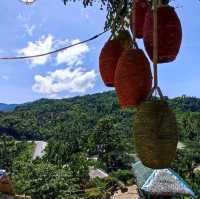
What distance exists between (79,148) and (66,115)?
1402 inches

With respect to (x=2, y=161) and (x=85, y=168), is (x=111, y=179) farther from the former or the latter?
(x=2, y=161)

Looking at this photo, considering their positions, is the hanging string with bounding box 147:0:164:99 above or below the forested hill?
below

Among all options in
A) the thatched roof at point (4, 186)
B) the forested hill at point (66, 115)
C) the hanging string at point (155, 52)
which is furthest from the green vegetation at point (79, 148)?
the thatched roof at point (4, 186)

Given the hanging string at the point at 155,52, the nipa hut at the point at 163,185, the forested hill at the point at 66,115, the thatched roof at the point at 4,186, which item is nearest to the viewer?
the hanging string at the point at 155,52

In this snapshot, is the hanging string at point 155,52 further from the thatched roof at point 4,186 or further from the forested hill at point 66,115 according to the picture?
the forested hill at point 66,115

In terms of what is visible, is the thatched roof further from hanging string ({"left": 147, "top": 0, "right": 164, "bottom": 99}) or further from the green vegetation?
hanging string ({"left": 147, "top": 0, "right": 164, "bottom": 99})

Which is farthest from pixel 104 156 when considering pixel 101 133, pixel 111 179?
pixel 111 179

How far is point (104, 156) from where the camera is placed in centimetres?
3747

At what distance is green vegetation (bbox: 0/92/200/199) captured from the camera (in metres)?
17.3

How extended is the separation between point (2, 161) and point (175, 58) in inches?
1801

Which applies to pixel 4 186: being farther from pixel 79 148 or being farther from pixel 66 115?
pixel 66 115

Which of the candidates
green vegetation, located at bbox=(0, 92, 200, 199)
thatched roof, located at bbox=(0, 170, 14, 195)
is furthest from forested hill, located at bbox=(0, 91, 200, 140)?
thatched roof, located at bbox=(0, 170, 14, 195)

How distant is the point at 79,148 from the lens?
3919 centimetres

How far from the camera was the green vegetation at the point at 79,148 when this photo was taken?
56.7 feet
